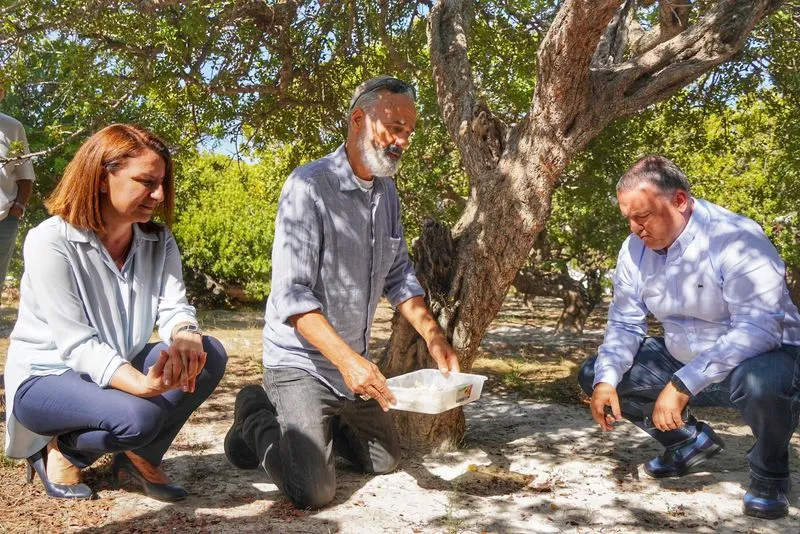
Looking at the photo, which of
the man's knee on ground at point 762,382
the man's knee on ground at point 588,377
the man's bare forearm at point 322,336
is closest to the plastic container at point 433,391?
the man's bare forearm at point 322,336

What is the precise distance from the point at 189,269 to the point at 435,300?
9.05 metres

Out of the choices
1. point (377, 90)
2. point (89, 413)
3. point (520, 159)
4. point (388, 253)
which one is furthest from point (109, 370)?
point (520, 159)

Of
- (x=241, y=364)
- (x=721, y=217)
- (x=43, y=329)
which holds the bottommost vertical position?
(x=241, y=364)

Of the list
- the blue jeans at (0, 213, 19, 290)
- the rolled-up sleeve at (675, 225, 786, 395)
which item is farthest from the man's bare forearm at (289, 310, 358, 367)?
the blue jeans at (0, 213, 19, 290)

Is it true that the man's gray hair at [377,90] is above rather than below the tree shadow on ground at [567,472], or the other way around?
above

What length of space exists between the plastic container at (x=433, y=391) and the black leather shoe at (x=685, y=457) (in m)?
1.03

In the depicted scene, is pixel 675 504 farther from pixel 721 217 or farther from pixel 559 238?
pixel 559 238

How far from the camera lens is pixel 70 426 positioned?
329 cm

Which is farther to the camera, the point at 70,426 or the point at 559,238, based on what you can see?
the point at 559,238

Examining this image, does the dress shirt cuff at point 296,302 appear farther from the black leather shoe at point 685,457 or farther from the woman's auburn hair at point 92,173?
the black leather shoe at point 685,457

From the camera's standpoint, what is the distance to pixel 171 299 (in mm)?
3590

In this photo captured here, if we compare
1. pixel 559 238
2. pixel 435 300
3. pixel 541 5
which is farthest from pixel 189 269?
pixel 435 300

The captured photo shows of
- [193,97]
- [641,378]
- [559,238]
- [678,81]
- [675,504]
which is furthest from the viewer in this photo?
[559,238]

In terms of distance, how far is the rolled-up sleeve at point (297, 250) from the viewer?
3.54 m
